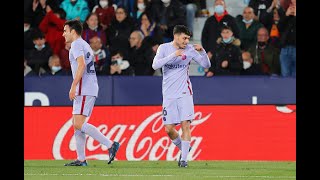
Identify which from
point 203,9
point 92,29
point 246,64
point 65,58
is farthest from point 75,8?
point 246,64

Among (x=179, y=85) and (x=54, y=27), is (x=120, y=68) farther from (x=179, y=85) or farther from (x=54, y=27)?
(x=179, y=85)

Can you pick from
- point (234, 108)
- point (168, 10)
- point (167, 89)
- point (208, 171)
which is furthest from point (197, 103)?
point (208, 171)

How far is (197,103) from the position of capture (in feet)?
68.0

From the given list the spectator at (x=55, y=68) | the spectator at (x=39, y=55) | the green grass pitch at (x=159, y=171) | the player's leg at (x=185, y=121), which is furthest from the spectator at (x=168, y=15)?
the player's leg at (x=185, y=121)

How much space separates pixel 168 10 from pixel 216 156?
3990 millimetres

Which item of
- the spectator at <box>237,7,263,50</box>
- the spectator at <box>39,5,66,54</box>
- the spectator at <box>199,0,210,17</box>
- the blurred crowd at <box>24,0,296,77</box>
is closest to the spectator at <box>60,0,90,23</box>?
the blurred crowd at <box>24,0,296,77</box>

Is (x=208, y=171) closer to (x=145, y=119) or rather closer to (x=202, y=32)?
(x=145, y=119)

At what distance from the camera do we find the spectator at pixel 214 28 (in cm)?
2173

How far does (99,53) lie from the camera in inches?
854

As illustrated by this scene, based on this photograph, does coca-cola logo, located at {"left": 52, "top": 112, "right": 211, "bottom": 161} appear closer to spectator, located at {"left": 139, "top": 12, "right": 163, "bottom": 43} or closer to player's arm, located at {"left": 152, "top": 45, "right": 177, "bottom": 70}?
spectator, located at {"left": 139, "top": 12, "right": 163, "bottom": 43}

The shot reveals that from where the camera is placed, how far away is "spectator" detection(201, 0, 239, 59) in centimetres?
2173

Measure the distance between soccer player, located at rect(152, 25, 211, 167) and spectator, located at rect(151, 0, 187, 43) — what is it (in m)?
5.94

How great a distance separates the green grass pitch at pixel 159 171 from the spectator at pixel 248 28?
16.9ft

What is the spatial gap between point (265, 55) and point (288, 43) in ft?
1.73
